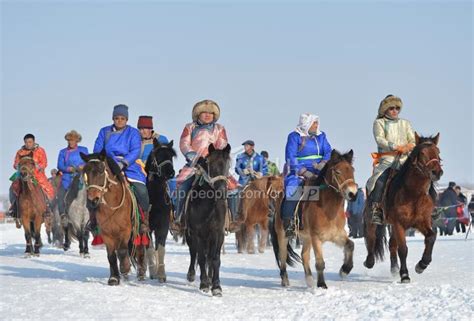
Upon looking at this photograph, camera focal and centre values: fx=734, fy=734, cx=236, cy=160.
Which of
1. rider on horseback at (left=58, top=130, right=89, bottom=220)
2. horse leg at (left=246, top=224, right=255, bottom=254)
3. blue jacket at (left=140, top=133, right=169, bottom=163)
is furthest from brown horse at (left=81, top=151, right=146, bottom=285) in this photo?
horse leg at (left=246, top=224, right=255, bottom=254)

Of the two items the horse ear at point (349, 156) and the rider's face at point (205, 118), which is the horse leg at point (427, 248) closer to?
the horse ear at point (349, 156)

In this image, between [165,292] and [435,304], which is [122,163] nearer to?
[165,292]

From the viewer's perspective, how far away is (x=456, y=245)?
2161 cm

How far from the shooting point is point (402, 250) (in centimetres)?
1229

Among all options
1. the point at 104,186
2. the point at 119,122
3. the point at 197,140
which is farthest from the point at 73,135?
the point at 104,186

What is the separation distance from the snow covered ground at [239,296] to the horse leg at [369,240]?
10.6 inches

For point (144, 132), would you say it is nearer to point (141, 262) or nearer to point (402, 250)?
point (141, 262)

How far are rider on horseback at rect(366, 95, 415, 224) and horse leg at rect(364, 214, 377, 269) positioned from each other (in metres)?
0.72

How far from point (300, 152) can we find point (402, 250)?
239 centimetres

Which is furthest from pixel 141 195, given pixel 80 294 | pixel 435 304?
pixel 435 304

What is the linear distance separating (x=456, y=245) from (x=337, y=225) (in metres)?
11.0

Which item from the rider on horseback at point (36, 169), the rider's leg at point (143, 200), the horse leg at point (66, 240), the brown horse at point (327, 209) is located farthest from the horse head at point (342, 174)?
the horse leg at point (66, 240)

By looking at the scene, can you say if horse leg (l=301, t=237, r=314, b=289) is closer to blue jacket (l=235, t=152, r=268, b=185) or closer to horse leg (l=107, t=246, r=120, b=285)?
horse leg (l=107, t=246, r=120, b=285)

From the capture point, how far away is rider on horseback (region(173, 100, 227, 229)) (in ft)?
39.8
